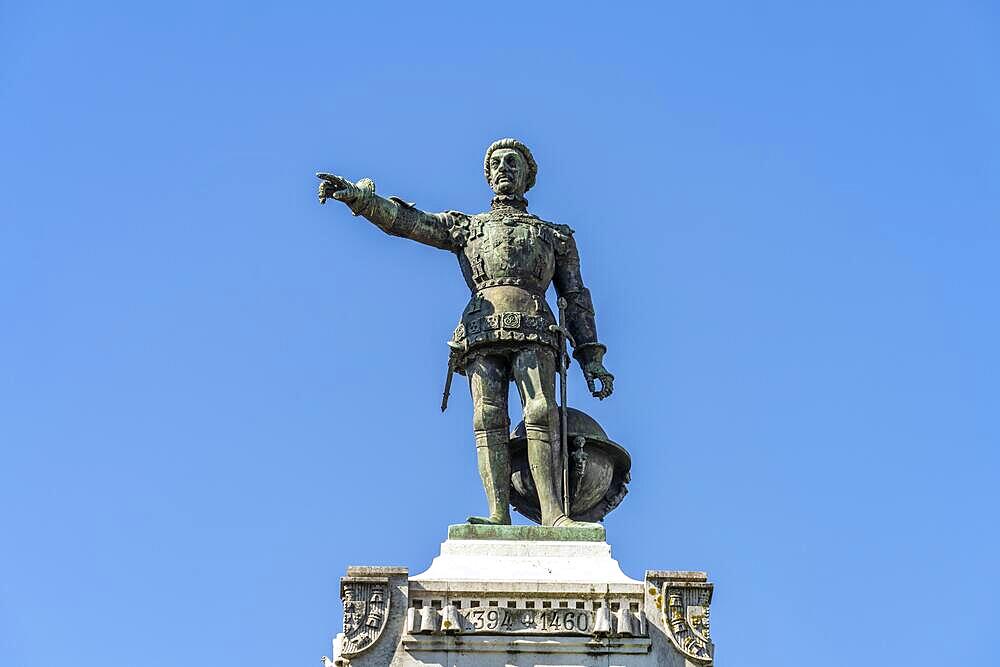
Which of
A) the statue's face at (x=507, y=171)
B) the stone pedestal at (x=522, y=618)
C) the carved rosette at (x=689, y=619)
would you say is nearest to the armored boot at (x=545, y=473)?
the stone pedestal at (x=522, y=618)

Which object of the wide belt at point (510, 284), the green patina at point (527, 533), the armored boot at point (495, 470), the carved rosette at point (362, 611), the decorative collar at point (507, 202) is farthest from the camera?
the decorative collar at point (507, 202)

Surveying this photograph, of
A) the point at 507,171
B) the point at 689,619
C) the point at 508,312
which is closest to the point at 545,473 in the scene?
the point at 508,312

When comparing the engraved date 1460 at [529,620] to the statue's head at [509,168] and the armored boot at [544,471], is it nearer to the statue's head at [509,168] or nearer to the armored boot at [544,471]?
the armored boot at [544,471]

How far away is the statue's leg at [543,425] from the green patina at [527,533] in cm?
26

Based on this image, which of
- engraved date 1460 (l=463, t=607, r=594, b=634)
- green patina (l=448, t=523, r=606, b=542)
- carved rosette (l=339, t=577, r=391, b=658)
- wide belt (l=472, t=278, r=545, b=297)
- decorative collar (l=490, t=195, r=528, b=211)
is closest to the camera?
carved rosette (l=339, t=577, r=391, b=658)

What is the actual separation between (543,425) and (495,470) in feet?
2.40

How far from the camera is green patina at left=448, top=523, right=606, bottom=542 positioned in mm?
22750

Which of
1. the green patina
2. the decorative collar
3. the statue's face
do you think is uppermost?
the statue's face

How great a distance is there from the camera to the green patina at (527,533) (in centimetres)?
2275

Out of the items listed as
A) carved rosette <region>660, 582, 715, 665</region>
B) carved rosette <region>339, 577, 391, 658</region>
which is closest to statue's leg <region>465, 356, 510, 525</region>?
carved rosette <region>339, 577, 391, 658</region>

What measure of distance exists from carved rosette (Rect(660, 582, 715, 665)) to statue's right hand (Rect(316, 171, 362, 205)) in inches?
230

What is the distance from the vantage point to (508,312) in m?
24.0

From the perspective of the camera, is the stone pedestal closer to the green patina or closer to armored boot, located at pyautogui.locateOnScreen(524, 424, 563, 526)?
the green patina

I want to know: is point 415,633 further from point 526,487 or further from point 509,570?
point 526,487
